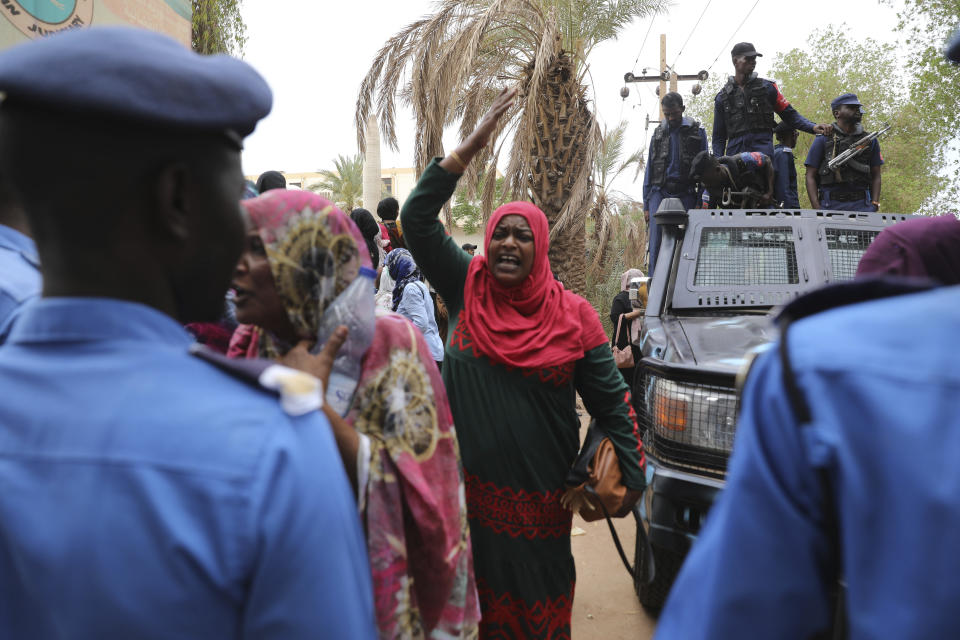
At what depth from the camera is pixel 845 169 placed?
21.2 ft

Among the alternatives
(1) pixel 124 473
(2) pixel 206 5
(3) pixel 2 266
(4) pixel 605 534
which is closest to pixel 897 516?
(1) pixel 124 473

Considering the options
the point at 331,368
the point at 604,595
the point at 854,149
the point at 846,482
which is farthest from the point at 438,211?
the point at 854,149

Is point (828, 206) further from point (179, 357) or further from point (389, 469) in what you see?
point (179, 357)

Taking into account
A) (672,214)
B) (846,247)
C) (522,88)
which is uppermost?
(522,88)

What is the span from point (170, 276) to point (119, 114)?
0.20 meters

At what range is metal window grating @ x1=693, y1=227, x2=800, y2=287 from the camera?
3908mm

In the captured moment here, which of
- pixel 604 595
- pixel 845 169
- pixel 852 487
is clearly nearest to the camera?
pixel 852 487

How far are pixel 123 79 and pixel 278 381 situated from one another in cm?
38

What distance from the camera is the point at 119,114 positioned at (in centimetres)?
72

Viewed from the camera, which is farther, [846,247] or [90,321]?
[846,247]

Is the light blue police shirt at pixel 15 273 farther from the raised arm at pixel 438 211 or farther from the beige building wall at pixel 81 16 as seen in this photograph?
the beige building wall at pixel 81 16

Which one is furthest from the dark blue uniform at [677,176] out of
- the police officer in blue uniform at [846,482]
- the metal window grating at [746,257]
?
the police officer in blue uniform at [846,482]

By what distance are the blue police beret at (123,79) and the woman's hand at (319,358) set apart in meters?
0.75

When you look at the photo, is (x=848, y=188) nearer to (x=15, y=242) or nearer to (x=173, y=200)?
(x=15, y=242)
